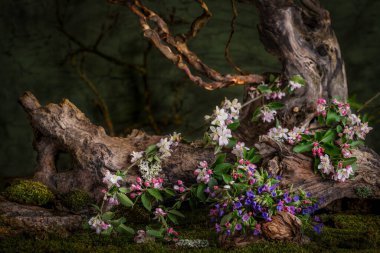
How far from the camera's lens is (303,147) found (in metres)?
3.28

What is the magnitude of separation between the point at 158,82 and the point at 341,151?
3.03 meters

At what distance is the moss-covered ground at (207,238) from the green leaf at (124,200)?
0.64 ft

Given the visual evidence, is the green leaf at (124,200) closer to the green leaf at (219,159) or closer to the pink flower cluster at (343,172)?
the green leaf at (219,159)

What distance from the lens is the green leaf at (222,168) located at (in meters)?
3.15

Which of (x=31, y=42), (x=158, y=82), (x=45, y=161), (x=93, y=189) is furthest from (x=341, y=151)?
(x=31, y=42)

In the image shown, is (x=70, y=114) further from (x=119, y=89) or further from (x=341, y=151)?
(x=119, y=89)

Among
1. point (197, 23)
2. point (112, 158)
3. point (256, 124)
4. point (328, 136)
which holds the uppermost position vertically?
point (197, 23)

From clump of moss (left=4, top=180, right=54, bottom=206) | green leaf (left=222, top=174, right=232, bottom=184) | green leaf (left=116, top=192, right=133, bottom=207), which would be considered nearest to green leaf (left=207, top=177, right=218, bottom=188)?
green leaf (left=222, top=174, right=232, bottom=184)

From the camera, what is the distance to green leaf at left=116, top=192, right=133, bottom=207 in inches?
120

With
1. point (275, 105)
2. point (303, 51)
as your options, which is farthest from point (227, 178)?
point (303, 51)

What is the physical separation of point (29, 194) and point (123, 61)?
279 centimetres

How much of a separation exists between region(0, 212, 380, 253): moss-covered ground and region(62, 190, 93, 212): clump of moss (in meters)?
0.32

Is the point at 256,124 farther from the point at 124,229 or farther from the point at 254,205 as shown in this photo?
the point at 124,229

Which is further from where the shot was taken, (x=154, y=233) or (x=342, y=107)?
(x=342, y=107)
